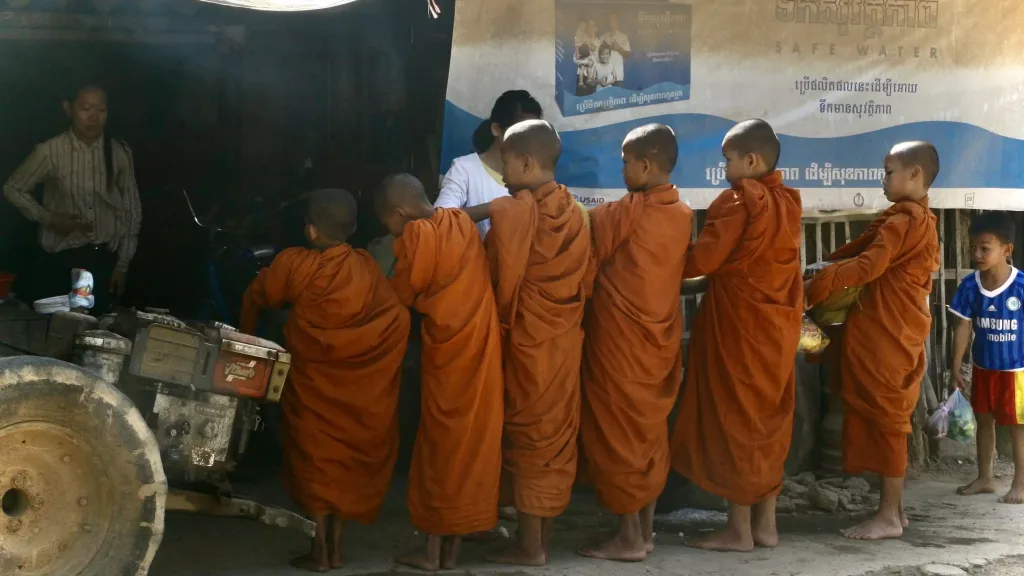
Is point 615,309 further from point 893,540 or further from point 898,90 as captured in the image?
point 898,90

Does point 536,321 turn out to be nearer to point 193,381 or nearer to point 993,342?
point 193,381

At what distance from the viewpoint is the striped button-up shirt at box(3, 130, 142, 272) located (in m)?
5.88

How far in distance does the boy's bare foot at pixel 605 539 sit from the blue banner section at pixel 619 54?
2289 millimetres

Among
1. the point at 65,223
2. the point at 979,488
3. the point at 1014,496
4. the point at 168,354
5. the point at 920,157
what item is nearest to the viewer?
the point at 168,354

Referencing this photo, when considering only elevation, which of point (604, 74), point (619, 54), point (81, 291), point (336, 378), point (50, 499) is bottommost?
point (50, 499)

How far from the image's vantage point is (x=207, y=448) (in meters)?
4.05

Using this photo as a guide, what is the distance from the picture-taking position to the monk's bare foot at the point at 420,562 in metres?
4.61

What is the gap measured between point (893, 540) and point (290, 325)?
3.09m

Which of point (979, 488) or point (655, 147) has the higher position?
point (655, 147)

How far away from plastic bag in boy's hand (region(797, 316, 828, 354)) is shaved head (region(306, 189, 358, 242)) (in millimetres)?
2372

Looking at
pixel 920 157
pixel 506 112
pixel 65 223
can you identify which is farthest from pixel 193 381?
pixel 920 157

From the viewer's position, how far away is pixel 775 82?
6.40 meters

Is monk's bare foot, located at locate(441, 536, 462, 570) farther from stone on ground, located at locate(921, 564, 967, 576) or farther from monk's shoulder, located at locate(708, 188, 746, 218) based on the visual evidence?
stone on ground, located at locate(921, 564, 967, 576)

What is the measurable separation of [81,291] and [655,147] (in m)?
2.47
